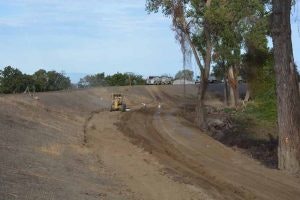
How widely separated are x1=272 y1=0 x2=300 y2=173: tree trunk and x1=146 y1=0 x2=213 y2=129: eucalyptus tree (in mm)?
16166

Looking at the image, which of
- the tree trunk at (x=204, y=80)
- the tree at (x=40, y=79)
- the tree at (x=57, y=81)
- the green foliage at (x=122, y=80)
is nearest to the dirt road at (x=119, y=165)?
the tree trunk at (x=204, y=80)

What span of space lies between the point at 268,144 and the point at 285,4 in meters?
11.6

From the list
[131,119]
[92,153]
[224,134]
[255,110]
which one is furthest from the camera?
[255,110]

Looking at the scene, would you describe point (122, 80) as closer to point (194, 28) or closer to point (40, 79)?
point (40, 79)

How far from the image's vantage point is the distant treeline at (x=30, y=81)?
78.4 m

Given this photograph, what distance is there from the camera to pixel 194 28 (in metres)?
37.9

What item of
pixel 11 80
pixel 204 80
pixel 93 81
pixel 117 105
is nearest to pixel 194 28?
pixel 204 80

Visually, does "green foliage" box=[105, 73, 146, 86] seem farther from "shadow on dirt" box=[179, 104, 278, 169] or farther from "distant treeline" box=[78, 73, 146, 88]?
"shadow on dirt" box=[179, 104, 278, 169]

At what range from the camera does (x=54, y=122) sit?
31297 millimetres

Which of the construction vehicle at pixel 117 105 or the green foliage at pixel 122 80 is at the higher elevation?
the green foliage at pixel 122 80

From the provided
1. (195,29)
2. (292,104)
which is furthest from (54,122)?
(292,104)

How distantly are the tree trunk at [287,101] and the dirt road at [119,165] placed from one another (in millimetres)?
719

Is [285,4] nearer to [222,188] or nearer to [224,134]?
[222,188]

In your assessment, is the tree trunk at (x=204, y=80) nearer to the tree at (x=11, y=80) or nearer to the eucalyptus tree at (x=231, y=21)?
the eucalyptus tree at (x=231, y=21)
